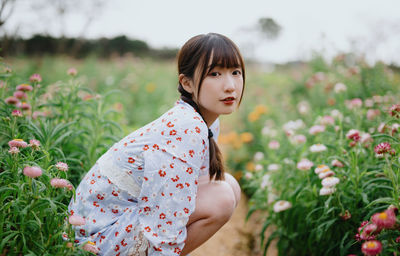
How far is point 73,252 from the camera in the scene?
3.67 feet

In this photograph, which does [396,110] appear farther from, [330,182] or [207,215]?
[207,215]

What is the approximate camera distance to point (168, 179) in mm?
1304

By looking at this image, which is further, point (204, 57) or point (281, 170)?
point (281, 170)

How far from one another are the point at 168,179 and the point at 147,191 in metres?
0.11

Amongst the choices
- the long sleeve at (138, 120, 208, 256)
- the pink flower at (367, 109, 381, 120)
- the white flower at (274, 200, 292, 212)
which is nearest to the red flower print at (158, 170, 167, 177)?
the long sleeve at (138, 120, 208, 256)

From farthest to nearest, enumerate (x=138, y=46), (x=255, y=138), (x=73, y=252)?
1. (x=138, y=46)
2. (x=255, y=138)
3. (x=73, y=252)

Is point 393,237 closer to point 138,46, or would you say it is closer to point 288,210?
point 288,210

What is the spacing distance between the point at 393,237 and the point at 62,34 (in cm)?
Result: 879

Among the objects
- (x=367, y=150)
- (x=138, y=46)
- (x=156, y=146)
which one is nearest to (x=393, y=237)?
(x=367, y=150)

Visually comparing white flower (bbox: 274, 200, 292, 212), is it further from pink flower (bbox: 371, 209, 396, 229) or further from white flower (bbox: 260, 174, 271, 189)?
pink flower (bbox: 371, 209, 396, 229)

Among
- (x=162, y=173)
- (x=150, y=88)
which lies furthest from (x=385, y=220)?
(x=150, y=88)

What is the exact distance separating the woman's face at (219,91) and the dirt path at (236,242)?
979mm

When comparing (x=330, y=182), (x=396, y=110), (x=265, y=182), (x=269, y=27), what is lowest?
(x=265, y=182)

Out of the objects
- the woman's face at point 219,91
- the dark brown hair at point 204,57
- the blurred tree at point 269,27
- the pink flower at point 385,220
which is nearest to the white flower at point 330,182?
the pink flower at point 385,220
